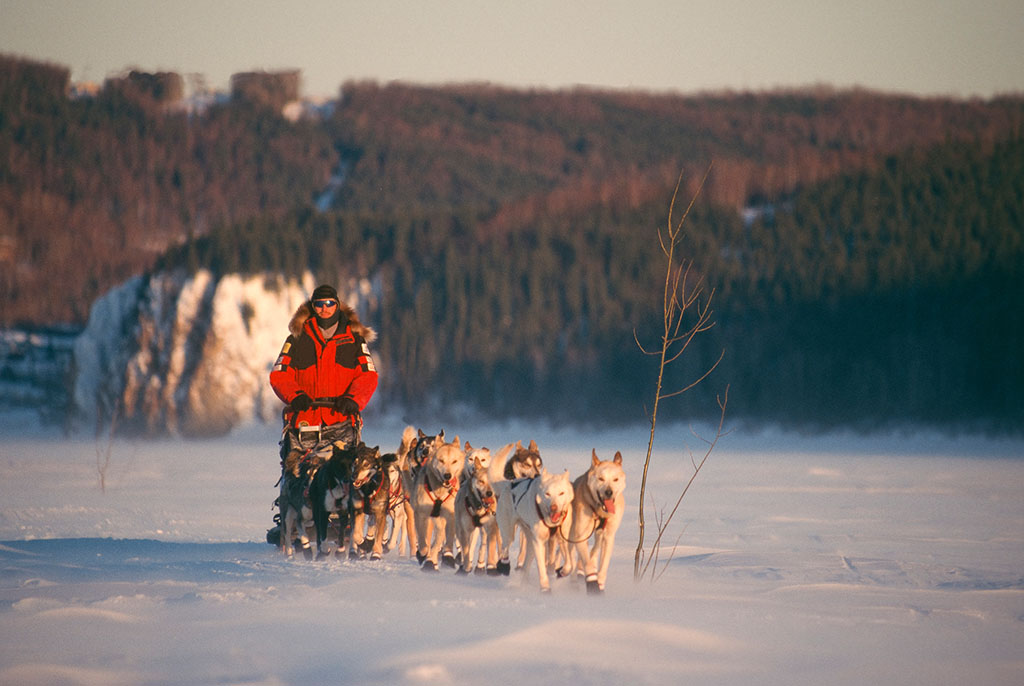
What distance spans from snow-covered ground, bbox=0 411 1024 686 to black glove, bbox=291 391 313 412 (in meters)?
1.34

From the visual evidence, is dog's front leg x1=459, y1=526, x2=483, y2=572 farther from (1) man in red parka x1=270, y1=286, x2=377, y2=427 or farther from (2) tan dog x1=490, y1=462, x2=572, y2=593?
(1) man in red parka x1=270, y1=286, x2=377, y2=427

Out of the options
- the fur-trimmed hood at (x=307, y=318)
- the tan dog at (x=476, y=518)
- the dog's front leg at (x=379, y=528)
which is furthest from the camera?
the fur-trimmed hood at (x=307, y=318)

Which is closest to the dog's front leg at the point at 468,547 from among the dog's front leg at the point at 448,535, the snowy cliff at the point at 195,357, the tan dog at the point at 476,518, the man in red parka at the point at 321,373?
the tan dog at the point at 476,518

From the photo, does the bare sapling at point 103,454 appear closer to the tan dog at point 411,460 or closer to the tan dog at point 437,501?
the tan dog at point 411,460

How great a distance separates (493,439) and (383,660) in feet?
174

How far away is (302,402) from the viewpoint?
11703 millimetres

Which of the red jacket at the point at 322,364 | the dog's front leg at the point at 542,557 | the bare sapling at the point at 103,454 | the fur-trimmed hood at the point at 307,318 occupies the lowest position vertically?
the bare sapling at the point at 103,454

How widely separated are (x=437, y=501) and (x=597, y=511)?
1.90 metres

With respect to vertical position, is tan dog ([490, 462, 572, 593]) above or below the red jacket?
below

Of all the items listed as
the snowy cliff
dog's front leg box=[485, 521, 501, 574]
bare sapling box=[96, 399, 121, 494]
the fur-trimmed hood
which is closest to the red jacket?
the fur-trimmed hood

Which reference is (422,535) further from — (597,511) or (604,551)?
(597,511)

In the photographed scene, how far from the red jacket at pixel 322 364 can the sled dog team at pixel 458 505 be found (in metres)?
0.51

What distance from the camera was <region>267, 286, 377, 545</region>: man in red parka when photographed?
11758mm

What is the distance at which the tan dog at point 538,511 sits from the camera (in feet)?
32.2
